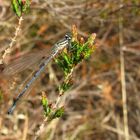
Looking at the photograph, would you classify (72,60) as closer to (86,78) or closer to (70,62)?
(70,62)

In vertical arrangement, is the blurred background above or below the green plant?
below

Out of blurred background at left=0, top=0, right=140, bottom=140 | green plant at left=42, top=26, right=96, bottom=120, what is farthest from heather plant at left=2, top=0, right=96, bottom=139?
blurred background at left=0, top=0, right=140, bottom=140

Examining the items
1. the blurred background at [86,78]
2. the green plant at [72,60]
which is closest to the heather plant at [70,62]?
the green plant at [72,60]

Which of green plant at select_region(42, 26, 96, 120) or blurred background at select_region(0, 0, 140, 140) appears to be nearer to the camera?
green plant at select_region(42, 26, 96, 120)

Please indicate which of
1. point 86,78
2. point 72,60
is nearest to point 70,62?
point 72,60

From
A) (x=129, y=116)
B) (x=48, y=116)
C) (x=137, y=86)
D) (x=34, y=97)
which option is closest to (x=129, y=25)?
(x=137, y=86)

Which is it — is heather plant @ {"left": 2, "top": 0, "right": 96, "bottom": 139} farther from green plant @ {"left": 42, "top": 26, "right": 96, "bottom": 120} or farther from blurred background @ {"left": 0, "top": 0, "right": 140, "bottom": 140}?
blurred background @ {"left": 0, "top": 0, "right": 140, "bottom": 140}

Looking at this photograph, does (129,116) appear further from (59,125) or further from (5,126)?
(5,126)

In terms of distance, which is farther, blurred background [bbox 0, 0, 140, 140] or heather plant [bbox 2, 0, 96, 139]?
blurred background [bbox 0, 0, 140, 140]

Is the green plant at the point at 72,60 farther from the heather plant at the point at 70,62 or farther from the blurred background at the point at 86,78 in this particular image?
the blurred background at the point at 86,78
